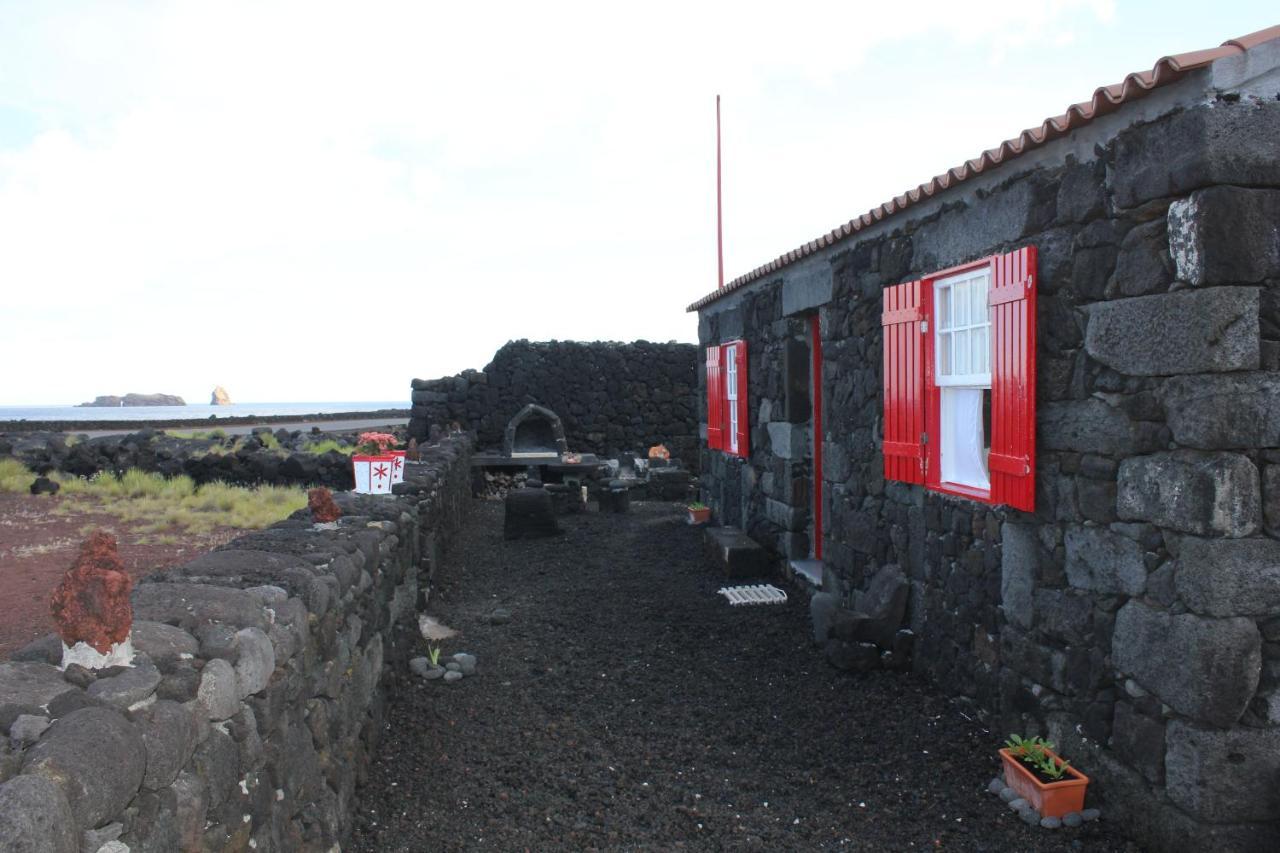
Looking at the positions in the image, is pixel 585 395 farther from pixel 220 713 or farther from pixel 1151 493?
pixel 220 713

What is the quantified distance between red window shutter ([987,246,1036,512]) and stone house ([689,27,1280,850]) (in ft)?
0.04

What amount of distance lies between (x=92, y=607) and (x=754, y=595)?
6027mm

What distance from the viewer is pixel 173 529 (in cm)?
963

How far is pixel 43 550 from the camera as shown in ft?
26.5

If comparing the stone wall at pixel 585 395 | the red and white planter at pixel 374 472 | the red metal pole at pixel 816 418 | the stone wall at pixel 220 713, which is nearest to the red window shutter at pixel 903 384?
the red metal pole at pixel 816 418

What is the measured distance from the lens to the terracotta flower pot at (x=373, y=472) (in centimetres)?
648

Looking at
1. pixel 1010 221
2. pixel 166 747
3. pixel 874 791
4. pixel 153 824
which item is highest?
pixel 1010 221

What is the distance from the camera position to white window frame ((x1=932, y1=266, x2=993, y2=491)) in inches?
190

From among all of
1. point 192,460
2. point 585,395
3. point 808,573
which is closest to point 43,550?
point 192,460

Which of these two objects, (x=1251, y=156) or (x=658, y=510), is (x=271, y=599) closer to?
(x=1251, y=156)

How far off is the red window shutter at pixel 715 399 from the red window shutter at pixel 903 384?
15.4 ft

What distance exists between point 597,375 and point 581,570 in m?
8.07

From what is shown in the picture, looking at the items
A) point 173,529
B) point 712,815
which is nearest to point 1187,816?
point 712,815

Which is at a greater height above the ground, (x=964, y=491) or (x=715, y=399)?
(x=715, y=399)
